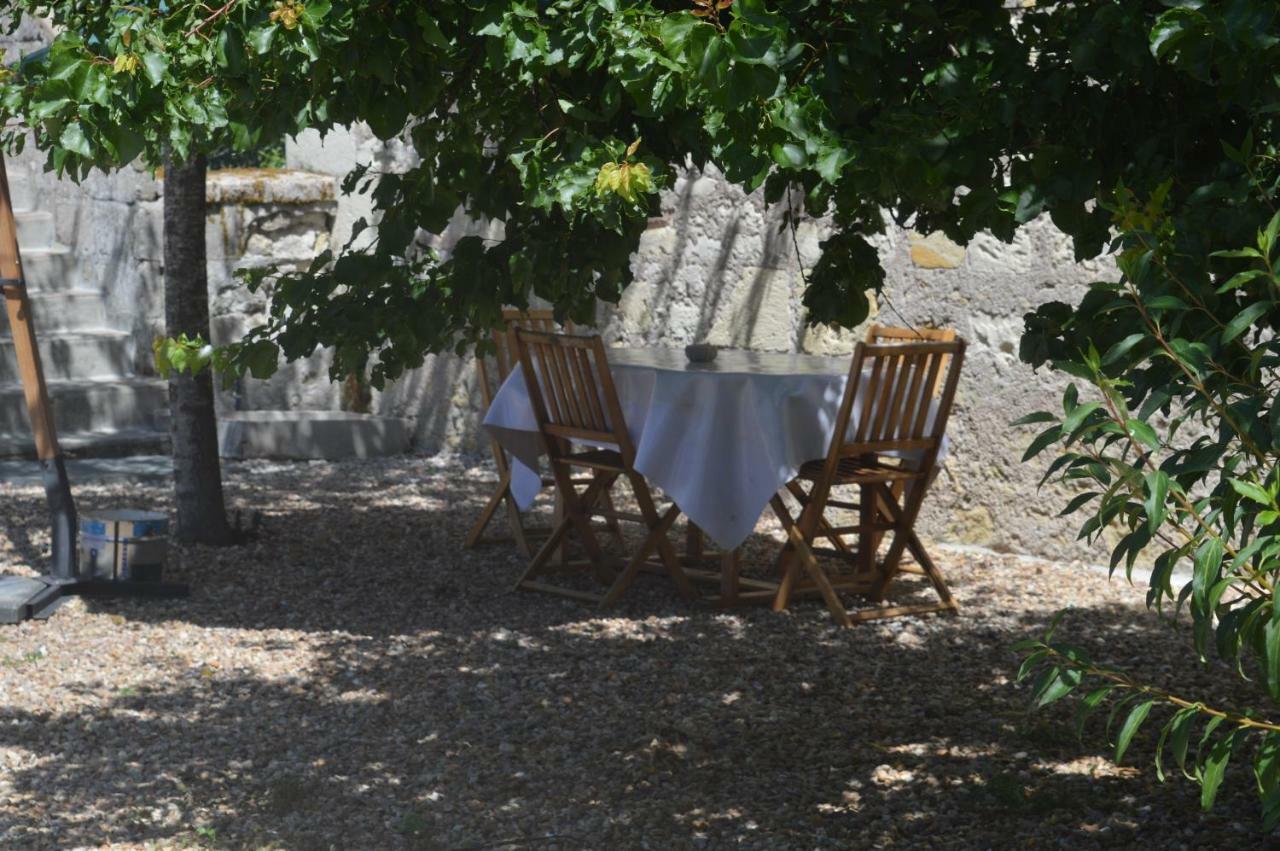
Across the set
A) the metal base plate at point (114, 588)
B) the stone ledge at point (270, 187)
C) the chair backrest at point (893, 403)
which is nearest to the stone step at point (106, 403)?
the stone ledge at point (270, 187)

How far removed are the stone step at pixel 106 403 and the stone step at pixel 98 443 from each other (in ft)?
0.19

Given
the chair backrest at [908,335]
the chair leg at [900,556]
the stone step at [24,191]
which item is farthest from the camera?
the stone step at [24,191]

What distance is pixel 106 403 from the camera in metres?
8.06

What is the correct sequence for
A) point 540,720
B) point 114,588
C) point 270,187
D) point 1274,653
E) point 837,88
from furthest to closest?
point 270,187 → point 114,588 → point 540,720 → point 837,88 → point 1274,653

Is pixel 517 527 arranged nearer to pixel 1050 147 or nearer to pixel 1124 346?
pixel 1050 147

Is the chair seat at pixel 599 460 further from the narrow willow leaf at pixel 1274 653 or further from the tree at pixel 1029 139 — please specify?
the narrow willow leaf at pixel 1274 653

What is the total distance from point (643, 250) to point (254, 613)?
287 cm

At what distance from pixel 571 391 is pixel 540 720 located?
4.54 feet

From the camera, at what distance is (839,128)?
2199 millimetres

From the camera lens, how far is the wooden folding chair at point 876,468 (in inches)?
185

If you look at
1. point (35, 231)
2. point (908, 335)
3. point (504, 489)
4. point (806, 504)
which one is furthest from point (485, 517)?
point (35, 231)

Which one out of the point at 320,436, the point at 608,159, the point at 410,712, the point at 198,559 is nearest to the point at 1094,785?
the point at 410,712

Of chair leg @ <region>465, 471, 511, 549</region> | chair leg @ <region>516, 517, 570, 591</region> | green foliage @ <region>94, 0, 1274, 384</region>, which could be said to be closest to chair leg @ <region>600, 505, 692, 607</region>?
chair leg @ <region>516, 517, 570, 591</region>

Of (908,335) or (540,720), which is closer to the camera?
(540,720)
